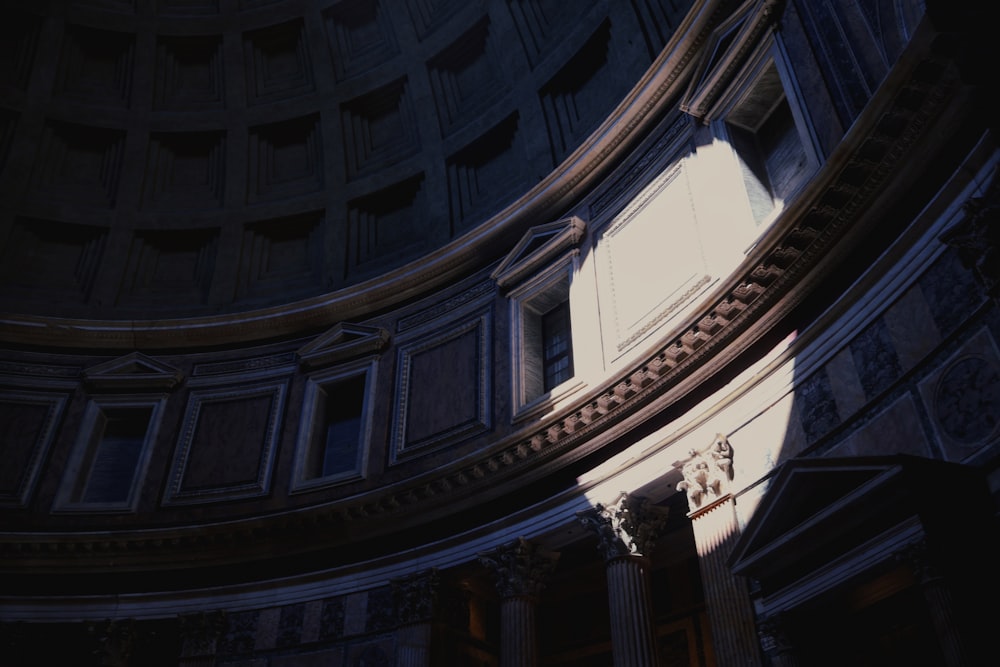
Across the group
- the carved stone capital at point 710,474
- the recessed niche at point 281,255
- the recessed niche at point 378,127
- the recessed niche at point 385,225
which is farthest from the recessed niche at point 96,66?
the carved stone capital at point 710,474

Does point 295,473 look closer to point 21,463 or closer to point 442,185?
point 21,463

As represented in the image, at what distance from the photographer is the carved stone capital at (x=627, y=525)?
9.91 meters

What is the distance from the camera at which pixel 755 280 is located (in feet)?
29.2

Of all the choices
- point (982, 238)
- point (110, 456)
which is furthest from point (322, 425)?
point (982, 238)

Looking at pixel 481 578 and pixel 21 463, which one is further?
pixel 21 463

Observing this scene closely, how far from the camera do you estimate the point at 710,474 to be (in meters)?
9.09

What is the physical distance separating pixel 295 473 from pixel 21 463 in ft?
18.4

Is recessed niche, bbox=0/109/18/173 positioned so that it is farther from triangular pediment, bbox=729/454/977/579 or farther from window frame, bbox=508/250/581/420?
triangular pediment, bbox=729/454/977/579

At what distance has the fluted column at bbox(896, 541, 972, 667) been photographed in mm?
5586

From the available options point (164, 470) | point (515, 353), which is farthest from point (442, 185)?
point (164, 470)

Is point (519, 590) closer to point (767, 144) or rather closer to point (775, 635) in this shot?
point (775, 635)

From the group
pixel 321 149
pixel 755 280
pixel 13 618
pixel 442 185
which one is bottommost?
pixel 13 618

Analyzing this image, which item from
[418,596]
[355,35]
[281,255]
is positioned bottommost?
[418,596]

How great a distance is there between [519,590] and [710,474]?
A: 3.37 m
